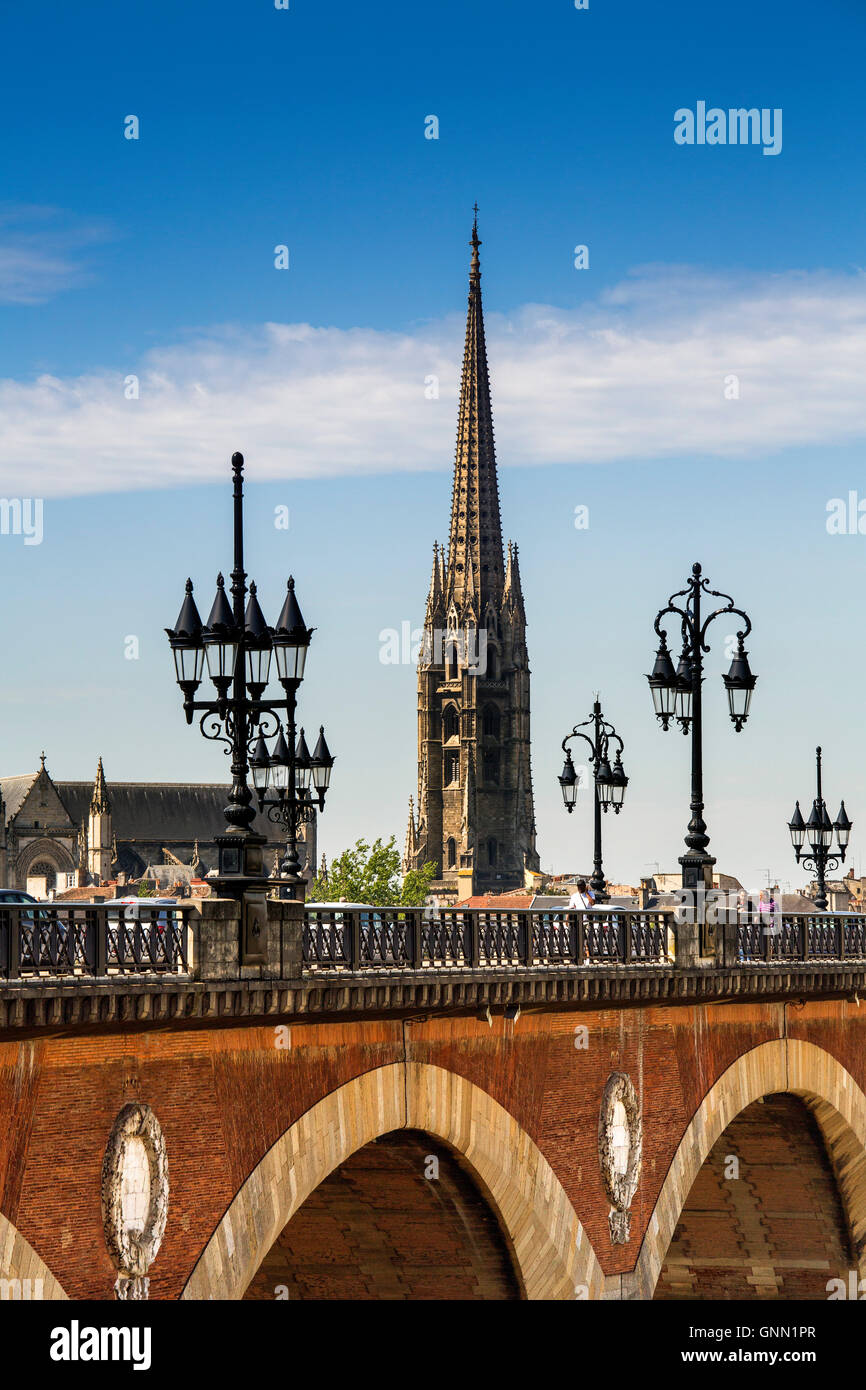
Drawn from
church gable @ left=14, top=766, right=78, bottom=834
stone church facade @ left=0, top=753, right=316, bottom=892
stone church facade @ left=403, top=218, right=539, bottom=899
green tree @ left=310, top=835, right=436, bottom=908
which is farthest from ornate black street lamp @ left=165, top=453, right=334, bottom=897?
stone church facade @ left=403, top=218, right=539, bottom=899

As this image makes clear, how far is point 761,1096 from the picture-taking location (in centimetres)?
Answer: 3572

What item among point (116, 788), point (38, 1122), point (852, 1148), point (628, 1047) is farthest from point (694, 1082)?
point (116, 788)

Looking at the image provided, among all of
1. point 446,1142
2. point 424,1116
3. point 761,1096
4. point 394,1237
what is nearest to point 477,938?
point 424,1116

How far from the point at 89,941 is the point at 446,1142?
838 cm

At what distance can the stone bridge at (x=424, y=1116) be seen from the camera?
804 inches

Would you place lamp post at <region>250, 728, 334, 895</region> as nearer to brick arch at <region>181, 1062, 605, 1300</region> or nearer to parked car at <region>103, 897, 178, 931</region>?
brick arch at <region>181, 1062, 605, 1300</region>

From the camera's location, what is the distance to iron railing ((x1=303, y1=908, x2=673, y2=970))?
2398 cm

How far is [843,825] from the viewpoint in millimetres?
46250

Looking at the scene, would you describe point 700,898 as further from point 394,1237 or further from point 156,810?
point 156,810

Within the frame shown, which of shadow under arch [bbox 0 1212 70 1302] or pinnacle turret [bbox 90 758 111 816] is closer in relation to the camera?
shadow under arch [bbox 0 1212 70 1302]

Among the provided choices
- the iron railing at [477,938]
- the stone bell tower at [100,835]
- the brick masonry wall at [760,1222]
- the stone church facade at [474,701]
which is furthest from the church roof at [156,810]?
the iron railing at [477,938]

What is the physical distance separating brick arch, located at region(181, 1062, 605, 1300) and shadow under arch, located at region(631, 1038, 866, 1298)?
1.52 meters
